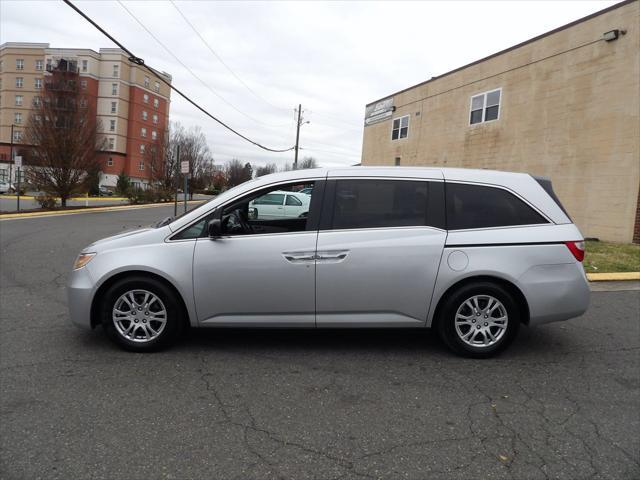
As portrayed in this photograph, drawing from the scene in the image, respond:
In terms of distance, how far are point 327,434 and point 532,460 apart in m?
1.24

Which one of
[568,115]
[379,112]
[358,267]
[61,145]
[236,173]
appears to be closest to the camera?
[358,267]

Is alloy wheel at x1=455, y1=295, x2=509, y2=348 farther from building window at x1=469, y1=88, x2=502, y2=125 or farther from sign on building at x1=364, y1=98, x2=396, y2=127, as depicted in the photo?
sign on building at x1=364, y1=98, x2=396, y2=127

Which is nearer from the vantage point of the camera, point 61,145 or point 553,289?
point 553,289

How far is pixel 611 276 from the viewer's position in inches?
323

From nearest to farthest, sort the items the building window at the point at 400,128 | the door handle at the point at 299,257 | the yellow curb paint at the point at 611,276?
the door handle at the point at 299,257
the yellow curb paint at the point at 611,276
the building window at the point at 400,128

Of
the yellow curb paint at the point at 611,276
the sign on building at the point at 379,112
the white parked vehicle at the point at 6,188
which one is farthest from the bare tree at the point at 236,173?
the yellow curb paint at the point at 611,276

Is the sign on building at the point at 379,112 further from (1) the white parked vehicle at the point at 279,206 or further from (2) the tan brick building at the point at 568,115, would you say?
(1) the white parked vehicle at the point at 279,206

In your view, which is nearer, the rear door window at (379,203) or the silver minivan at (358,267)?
the silver minivan at (358,267)

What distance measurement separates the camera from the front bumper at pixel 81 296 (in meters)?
4.14

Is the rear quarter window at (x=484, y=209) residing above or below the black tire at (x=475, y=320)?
above

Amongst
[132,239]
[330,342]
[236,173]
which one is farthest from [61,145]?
[236,173]

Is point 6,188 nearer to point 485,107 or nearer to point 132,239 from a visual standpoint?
point 485,107

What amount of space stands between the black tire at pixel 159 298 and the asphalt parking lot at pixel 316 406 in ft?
0.39

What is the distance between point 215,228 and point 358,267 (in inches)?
52.7
